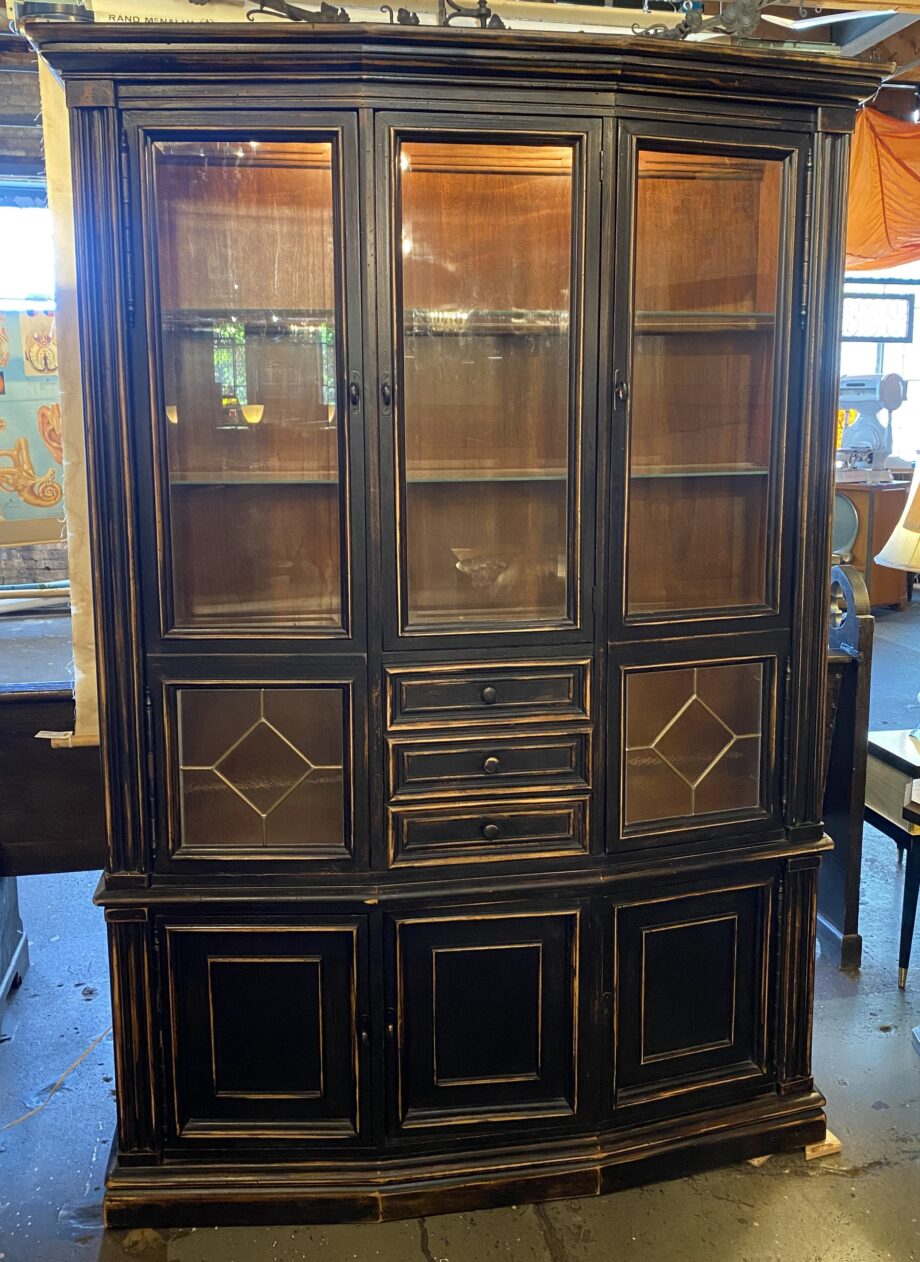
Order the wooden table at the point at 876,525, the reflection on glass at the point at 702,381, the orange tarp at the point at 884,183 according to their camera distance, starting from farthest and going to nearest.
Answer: the wooden table at the point at 876,525 < the orange tarp at the point at 884,183 < the reflection on glass at the point at 702,381

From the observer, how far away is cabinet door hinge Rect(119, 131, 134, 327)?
1895 mm

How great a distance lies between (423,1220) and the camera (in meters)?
2.15

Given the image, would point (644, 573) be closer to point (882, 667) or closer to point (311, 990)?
point (311, 990)

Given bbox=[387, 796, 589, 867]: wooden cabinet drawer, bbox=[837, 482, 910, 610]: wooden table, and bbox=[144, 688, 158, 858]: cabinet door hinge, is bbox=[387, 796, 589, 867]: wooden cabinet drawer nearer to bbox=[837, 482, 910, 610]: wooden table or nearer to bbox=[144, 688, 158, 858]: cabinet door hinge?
bbox=[144, 688, 158, 858]: cabinet door hinge

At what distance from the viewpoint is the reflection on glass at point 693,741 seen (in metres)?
2.20

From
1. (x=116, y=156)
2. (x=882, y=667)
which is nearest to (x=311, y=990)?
(x=116, y=156)

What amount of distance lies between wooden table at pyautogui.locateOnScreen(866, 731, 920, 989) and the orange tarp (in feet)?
9.97

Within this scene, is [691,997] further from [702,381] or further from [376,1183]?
[702,381]

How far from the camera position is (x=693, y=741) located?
88.4 inches

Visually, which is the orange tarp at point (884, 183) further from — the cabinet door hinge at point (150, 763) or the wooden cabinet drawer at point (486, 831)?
the cabinet door hinge at point (150, 763)

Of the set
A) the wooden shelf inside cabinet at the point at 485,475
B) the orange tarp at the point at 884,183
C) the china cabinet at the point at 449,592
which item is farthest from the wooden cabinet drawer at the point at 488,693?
the orange tarp at the point at 884,183

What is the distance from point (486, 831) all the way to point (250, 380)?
968 mm

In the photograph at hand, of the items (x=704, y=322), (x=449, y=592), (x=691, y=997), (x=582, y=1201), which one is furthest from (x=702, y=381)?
(x=582, y=1201)

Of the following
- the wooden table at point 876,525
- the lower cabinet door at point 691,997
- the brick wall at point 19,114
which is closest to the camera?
the lower cabinet door at point 691,997
